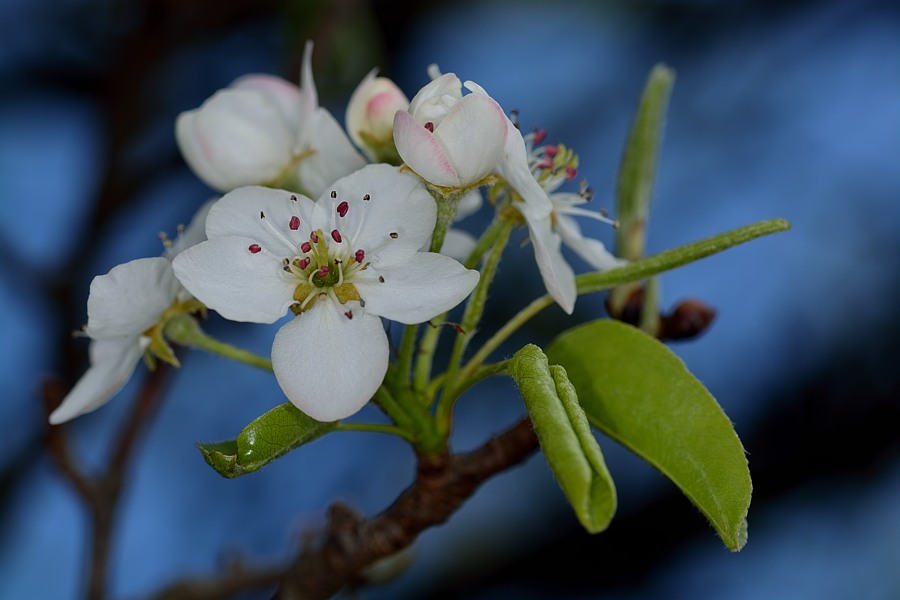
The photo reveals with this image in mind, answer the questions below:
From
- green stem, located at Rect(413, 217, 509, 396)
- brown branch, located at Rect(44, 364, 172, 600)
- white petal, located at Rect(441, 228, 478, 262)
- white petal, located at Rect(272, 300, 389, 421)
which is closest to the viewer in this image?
white petal, located at Rect(272, 300, 389, 421)

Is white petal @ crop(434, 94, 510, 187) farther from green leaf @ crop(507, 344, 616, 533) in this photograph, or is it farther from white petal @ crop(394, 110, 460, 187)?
green leaf @ crop(507, 344, 616, 533)

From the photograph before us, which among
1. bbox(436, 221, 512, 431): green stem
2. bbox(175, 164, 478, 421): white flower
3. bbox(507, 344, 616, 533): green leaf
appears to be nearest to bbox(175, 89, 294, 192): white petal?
bbox(175, 164, 478, 421): white flower

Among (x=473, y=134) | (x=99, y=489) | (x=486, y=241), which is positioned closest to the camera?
(x=473, y=134)

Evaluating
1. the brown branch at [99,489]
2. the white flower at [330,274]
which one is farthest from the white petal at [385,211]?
the brown branch at [99,489]

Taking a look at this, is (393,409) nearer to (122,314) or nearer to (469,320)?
(469,320)

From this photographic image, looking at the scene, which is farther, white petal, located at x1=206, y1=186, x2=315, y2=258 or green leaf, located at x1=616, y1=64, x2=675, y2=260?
green leaf, located at x1=616, y1=64, x2=675, y2=260

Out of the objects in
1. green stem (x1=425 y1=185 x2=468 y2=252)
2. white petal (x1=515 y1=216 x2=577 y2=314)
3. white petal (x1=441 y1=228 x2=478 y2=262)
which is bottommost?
white petal (x1=441 y1=228 x2=478 y2=262)

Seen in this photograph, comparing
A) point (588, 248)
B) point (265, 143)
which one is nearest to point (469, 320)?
point (588, 248)

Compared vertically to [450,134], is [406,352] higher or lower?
lower
